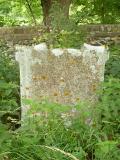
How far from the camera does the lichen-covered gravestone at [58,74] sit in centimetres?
523

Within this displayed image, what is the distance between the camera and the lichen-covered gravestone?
5.23 metres

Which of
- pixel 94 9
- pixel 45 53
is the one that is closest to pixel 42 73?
pixel 45 53

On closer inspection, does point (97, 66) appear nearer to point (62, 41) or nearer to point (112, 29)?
point (62, 41)

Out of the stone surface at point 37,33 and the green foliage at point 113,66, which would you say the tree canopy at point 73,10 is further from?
the green foliage at point 113,66

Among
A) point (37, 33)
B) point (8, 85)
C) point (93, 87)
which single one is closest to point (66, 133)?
point (8, 85)

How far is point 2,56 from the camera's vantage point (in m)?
6.12

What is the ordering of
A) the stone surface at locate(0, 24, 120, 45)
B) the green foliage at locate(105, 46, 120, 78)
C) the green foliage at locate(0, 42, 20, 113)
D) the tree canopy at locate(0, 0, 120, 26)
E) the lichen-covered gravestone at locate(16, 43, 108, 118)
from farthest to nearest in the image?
the tree canopy at locate(0, 0, 120, 26) → the stone surface at locate(0, 24, 120, 45) → the green foliage at locate(105, 46, 120, 78) → the lichen-covered gravestone at locate(16, 43, 108, 118) → the green foliage at locate(0, 42, 20, 113)

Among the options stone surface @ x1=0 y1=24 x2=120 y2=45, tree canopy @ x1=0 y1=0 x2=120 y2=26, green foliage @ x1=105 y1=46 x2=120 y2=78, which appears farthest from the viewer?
tree canopy @ x1=0 y1=0 x2=120 y2=26

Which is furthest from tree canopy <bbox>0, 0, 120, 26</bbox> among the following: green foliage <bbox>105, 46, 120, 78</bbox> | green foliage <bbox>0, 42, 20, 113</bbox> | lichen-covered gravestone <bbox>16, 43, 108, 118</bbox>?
lichen-covered gravestone <bbox>16, 43, 108, 118</bbox>

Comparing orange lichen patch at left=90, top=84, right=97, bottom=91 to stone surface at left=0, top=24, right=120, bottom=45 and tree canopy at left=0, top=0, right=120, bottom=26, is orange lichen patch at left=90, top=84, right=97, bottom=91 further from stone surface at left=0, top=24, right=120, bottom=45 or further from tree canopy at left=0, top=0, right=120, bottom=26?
tree canopy at left=0, top=0, right=120, bottom=26

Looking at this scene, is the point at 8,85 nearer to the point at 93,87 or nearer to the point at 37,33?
the point at 93,87

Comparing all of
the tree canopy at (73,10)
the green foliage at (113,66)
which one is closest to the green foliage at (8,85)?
the green foliage at (113,66)

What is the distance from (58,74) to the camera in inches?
207

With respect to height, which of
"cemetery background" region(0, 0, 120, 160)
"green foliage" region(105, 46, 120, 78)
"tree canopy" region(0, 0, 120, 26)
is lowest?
"cemetery background" region(0, 0, 120, 160)
